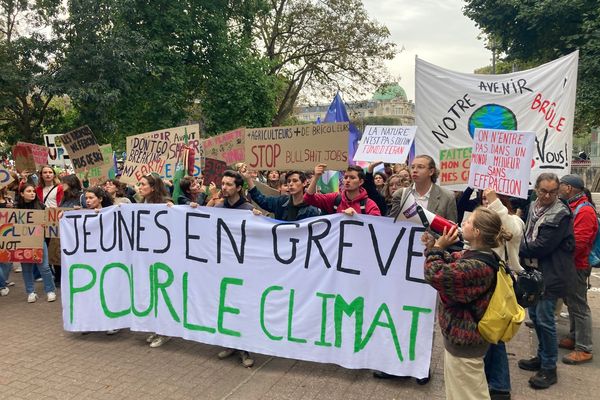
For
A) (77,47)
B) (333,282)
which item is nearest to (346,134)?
(333,282)

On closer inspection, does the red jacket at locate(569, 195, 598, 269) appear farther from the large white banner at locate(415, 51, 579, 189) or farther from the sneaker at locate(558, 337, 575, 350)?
the sneaker at locate(558, 337, 575, 350)

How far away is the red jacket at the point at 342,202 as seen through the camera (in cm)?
447

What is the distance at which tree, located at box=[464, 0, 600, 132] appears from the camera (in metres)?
13.7

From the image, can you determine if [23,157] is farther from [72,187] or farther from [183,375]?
[183,375]

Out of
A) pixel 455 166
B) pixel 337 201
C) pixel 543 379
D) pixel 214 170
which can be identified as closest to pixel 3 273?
pixel 214 170

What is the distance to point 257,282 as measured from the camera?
4.53 meters

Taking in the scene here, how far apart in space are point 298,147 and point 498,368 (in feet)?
9.20

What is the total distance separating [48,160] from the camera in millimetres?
10812

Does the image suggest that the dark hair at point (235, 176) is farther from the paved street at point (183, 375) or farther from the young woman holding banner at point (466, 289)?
the young woman holding banner at point (466, 289)

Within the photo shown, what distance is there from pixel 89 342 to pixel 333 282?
2.74m

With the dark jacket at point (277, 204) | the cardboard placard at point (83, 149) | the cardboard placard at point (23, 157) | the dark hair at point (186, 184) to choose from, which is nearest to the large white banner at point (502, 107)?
the dark jacket at point (277, 204)

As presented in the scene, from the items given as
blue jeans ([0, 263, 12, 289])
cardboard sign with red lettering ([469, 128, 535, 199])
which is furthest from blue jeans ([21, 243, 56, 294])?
cardboard sign with red lettering ([469, 128, 535, 199])

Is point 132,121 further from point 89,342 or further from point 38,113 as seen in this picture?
point 89,342

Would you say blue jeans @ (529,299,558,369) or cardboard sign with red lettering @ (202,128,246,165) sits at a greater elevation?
cardboard sign with red lettering @ (202,128,246,165)
